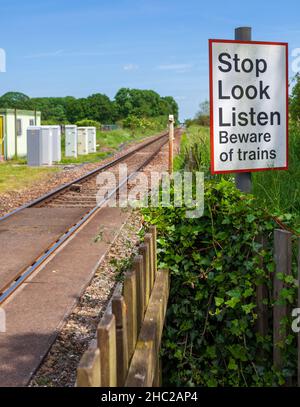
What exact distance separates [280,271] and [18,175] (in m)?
17.4

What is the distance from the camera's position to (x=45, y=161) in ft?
77.8

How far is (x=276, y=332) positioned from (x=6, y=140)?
2323 cm

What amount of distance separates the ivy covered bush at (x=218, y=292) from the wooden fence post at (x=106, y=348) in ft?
4.55

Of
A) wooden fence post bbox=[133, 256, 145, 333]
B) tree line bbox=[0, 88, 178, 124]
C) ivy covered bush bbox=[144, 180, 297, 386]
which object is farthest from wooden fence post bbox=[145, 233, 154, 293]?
tree line bbox=[0, 88, 178, 124]

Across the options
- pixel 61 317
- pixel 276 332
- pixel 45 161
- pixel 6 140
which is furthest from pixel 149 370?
pixel 6 140

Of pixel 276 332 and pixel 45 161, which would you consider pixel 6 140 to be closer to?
pixel 45 161

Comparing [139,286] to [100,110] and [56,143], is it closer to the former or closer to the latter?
[56,143]

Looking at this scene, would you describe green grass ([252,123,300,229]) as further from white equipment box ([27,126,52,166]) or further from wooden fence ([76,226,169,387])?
white equipment box ([27,126,52,166])

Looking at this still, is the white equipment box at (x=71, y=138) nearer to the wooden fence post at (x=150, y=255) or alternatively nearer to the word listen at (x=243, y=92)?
the word listen at (x=243, y=92)

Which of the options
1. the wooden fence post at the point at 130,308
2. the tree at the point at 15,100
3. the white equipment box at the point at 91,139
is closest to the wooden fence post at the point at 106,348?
the wooden fence post at the point at 130,308

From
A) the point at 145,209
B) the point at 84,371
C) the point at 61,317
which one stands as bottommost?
the point at 61,317

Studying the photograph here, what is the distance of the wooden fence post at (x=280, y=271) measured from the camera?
10.7 feet

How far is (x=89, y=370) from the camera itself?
6.23ft
